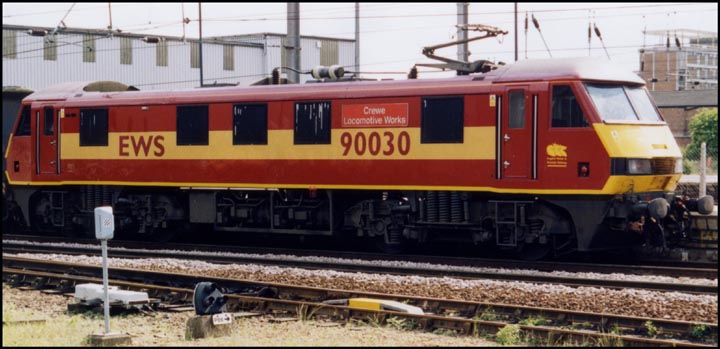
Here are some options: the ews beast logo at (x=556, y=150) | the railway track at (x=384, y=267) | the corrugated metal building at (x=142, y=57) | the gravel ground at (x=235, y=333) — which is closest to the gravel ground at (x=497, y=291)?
the railway track at (x=384, y=267)

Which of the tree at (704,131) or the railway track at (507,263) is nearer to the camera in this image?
the railway track at (507,263)

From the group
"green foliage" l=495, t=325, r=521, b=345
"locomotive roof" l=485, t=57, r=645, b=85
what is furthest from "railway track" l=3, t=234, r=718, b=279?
"green foliage" l=495, t=325, r=521, b=345

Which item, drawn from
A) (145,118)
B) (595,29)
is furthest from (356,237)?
(595,29)

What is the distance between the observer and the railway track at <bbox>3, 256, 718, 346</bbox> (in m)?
11.9

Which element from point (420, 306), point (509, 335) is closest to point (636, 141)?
point (420, 306)

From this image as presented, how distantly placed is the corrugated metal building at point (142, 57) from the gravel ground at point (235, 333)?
37533 millimetres

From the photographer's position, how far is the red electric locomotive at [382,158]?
59.2 ft

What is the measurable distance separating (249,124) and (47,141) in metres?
5.64

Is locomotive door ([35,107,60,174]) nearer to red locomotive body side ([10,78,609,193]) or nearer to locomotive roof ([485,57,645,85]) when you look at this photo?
red locomotive body side ([10,78,609,193])

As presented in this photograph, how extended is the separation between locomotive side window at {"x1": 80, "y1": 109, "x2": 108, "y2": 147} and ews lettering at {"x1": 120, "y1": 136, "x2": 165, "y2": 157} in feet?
1.82

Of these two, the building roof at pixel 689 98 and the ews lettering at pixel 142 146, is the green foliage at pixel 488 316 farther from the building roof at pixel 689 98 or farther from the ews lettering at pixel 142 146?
the building roof at pixel 689 98

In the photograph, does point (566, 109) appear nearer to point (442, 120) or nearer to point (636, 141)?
point (636, 141)

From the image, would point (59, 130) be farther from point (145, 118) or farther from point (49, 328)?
point (49, 328)

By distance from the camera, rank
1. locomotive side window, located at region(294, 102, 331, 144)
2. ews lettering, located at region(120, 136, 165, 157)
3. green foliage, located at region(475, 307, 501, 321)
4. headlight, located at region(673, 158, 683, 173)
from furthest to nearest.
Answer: ews lettering, located at region(120, 136, 165, 157), locomotive side window, located at region(294, 102, 331, 144), headlight, located at region(673, 158, 683, 173), green foliage, located at region(475, 307, 501, 321)
